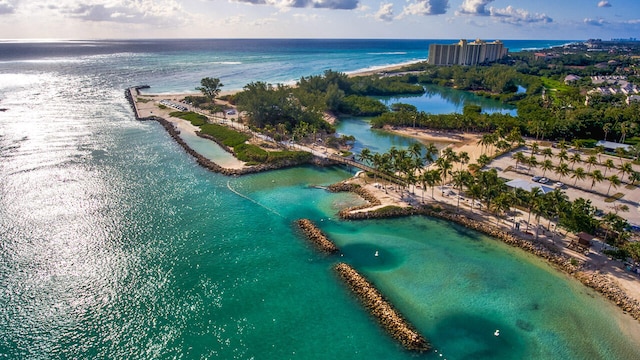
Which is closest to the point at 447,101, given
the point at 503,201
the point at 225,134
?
the point at 225,134

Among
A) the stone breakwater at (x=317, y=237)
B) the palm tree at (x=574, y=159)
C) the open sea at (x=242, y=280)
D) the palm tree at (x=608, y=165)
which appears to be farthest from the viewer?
the palm tree at (x=574, y=159)

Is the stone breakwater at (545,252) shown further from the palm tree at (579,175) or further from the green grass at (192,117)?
the green grass at (192,117)

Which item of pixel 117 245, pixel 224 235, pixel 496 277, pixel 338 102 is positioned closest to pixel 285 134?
pixel 338 102

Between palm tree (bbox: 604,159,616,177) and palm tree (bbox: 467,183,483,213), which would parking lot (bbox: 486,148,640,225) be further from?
palm tree (bbox: 467,183,483,213)

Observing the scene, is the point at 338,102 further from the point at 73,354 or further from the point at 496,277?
the point at 73,354

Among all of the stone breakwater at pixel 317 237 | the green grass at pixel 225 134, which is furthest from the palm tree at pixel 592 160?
the green grass at pixel 225 134
